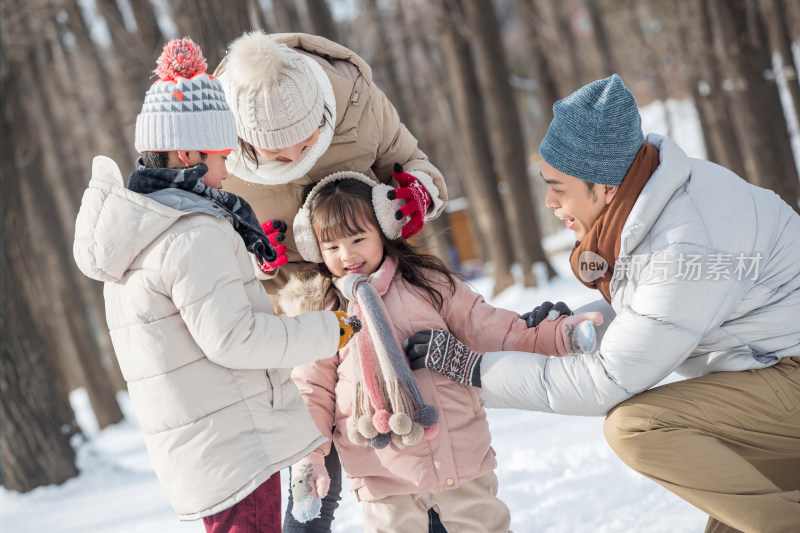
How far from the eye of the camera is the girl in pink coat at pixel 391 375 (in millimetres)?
2418

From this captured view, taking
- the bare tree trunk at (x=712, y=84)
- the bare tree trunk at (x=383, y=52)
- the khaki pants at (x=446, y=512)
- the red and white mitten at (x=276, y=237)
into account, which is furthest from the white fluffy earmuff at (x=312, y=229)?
the bare tree trunk at (x=383, y=52)

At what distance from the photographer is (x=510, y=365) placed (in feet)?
7.88

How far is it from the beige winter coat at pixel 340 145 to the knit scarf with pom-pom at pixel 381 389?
1.48 ft

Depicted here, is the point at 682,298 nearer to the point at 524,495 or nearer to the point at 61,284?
the point at 524,495

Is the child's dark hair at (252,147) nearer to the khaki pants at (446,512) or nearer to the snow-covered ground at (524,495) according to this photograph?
the khaki pants at (446,512)

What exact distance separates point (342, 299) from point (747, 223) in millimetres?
1314

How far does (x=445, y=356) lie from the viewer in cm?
241

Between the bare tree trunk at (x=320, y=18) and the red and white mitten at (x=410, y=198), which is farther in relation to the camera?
the bare tree trunk at (x=320, y=18)

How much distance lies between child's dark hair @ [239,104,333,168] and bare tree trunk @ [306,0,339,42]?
7724mm

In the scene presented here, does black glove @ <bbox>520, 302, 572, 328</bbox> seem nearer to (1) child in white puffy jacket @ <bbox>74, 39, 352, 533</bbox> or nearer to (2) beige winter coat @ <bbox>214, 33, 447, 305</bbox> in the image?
(2) beige winter coat @ <bbox>214, 33, 447, 305</bbox>

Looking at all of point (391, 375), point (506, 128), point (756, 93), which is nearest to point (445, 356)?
point (391, 375)

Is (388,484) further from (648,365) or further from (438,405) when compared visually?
(648,365)

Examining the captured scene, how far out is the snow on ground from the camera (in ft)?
10.7

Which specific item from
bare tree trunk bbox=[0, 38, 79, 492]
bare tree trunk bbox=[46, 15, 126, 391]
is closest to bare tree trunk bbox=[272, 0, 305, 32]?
bare tree trunk bbox=[46, 15, 126, 391]
